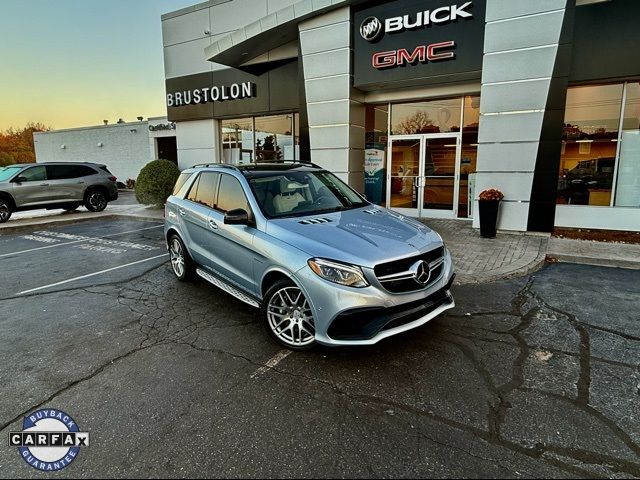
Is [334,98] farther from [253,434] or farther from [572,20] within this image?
[253,434]

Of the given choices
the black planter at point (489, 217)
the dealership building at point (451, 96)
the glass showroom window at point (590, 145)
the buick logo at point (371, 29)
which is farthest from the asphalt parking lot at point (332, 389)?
the buick logo at point (371, 29)

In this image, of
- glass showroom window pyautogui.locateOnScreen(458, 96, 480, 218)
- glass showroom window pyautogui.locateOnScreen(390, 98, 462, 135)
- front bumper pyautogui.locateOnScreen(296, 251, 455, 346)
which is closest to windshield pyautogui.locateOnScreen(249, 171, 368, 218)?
front bumper pyautogui.locateOnScreen(296, 251, 455, 346)

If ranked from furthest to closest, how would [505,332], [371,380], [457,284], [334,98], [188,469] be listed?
[334,98] < [457,284] < [505,332] < [371,380] < [188,469]

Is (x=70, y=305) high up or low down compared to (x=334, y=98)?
down

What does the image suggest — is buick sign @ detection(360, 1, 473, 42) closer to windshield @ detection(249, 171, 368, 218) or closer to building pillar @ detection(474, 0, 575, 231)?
building pillar @ detection(474, 0, 575, 231)

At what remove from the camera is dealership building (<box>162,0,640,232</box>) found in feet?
27.7

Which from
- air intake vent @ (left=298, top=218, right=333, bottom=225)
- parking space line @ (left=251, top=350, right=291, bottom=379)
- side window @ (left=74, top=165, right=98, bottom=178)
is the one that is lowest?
parking space line @ (left=251, top=350, right=291, bottom=379)

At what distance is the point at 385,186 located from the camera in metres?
12.3

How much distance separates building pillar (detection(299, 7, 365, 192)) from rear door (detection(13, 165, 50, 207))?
9.52 metres

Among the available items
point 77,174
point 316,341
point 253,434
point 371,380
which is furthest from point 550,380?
point 77,174

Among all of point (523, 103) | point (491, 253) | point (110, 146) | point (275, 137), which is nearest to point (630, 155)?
point (523, 103)

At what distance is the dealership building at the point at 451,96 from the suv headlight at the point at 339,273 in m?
7.27

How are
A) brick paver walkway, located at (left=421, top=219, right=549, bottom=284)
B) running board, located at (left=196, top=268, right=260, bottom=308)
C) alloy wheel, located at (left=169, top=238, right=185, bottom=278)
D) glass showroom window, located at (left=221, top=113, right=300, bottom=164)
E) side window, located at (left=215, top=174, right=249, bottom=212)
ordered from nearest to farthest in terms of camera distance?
1. running board, located at (left=196, top=268, right=260, bottom=308)
2. side window, located at (left=215, top=174, right=249, bottom=212)
3. alloy wheel, located at (left=169, top=238, right=185, bottom=278)
4. brick paver walkway, located at (left=421, top=219, right=549, bottom=284)
5. glass showroom window, located at (left=221, top=113, right=300, bottom=164)

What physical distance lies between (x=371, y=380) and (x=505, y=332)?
1.83m
